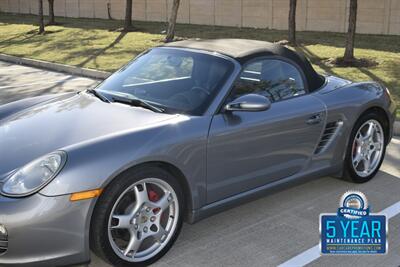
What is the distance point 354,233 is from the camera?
11.7 feet

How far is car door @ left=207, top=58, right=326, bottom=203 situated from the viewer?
3633 millimetres

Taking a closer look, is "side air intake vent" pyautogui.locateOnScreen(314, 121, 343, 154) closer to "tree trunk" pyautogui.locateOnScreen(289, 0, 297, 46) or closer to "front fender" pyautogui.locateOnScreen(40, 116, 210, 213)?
"front fender" pyautogui.locateOnScreen(40, 116, 210, 213)

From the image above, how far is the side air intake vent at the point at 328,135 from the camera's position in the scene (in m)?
4.36

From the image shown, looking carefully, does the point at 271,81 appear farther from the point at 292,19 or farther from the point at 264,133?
the point at 292,19

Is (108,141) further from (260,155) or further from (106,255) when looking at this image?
(260,155)

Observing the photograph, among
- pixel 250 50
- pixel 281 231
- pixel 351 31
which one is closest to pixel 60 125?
pixel 250 50

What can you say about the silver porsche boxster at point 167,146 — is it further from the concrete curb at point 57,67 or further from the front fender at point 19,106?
the concrete curb at point 57,67

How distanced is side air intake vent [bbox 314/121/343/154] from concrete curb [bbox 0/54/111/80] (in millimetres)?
7243

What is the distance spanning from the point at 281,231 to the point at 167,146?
4.03ft

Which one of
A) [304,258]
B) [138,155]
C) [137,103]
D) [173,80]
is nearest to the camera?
[138,155]

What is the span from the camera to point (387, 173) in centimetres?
516

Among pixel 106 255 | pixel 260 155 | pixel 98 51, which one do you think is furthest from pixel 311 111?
pixel 98 51

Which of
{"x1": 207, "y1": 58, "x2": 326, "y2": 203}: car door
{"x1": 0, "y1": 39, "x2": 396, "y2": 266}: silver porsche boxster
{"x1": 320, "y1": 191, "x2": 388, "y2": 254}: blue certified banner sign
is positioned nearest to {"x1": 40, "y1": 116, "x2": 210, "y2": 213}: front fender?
{"x1": 0, "y1": 39, "x2": 396, "y2": 266}: silver porsche boxster

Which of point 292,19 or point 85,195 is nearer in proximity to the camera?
point 85,195
